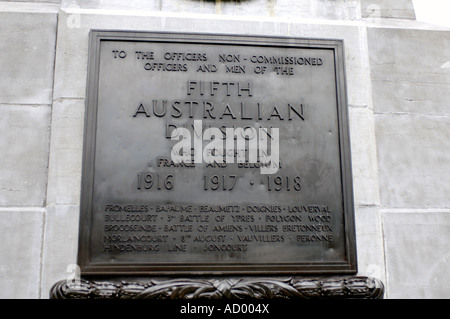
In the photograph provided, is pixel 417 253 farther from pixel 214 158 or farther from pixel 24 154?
pixel 24 154

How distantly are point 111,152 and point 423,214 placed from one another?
3.44 metres

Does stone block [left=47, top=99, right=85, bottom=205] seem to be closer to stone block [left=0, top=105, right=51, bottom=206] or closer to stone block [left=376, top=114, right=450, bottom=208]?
stone block [left=0, top=105, right=51, bottom=206]

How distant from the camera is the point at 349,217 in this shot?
510 centimetres

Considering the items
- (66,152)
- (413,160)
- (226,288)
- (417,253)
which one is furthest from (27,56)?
(417,253)

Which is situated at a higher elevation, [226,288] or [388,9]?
[388,9]

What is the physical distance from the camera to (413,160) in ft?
18.1

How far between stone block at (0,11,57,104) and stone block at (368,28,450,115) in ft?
12.2

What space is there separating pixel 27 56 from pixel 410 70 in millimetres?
4417

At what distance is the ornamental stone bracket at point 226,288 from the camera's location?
15.4 feet

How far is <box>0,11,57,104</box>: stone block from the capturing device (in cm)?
532

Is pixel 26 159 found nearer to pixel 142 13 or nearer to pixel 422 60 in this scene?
pixel 142 13

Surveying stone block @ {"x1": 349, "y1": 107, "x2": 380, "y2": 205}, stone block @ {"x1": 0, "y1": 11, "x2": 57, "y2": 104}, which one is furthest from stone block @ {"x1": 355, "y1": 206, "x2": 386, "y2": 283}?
stone block @ {"x1": 0, "y1": 11, "x2": 57, "y2": 104}
